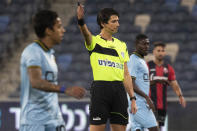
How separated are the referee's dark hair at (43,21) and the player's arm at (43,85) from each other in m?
0.33

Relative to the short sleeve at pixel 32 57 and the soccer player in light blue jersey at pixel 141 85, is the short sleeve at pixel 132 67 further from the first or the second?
the short sleeve at pixel 32 57

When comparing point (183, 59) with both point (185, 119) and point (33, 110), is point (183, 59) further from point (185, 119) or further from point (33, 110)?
point (33, 110)

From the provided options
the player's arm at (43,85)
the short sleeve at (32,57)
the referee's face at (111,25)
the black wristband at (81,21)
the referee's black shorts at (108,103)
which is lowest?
the referee's black shorts at (108,103)

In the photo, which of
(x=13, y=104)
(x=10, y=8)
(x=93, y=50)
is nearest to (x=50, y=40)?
(x=93, y=50)

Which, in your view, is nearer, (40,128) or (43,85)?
(43,85)

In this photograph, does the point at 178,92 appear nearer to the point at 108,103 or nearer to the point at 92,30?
the point at 108,103

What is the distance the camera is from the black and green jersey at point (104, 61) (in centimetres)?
580

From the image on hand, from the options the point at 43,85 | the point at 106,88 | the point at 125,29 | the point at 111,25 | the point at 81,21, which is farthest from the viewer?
the point at 125,29

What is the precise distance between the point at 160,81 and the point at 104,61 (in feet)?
11.2

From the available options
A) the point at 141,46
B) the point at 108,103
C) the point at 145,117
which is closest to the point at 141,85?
the point at 145,117

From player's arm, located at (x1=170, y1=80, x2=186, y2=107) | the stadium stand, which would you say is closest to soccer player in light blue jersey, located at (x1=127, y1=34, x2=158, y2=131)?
player's arm, located at (x1=170, y1=80, x2=186, y2=107)

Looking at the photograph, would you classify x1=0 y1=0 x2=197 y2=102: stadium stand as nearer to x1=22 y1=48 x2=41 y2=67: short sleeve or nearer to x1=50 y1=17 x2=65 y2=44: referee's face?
x1=50 y1=17 x2=65 y2=44: referee's face

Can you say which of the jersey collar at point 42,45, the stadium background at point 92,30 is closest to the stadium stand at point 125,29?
the stadium background at point 92,30

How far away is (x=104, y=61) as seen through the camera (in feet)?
19.1
